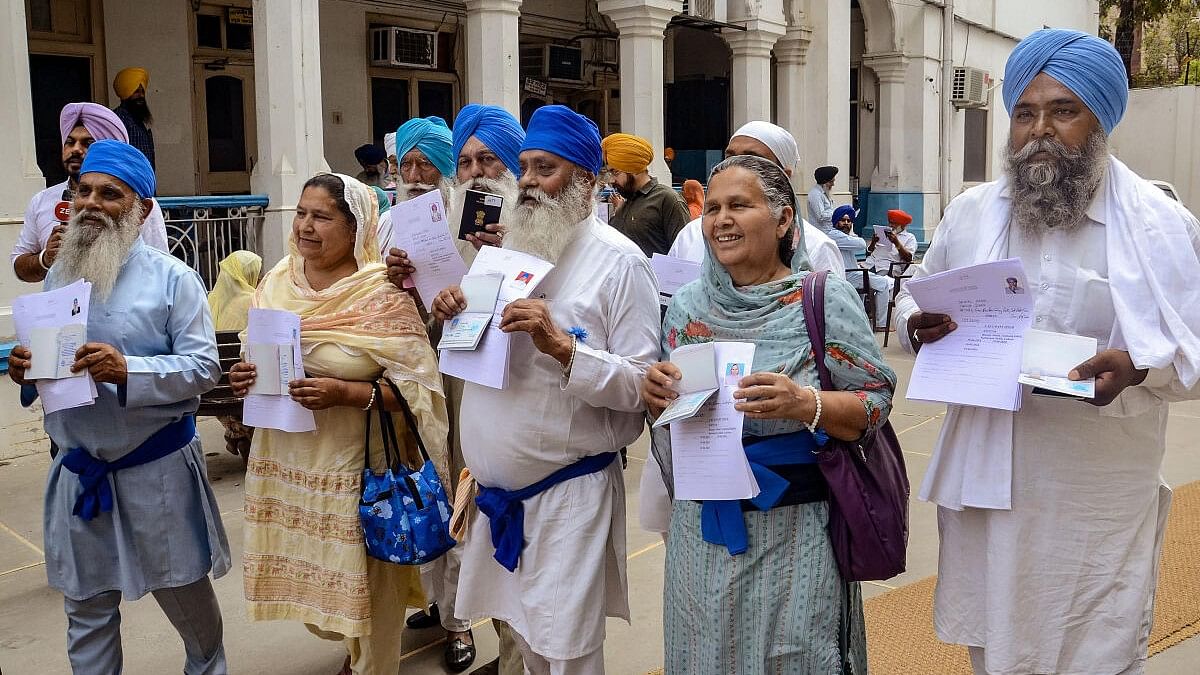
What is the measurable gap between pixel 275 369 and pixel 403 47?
10811 millimetres

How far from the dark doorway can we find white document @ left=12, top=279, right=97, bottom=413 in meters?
8.05

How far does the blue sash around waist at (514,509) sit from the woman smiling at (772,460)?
47cm

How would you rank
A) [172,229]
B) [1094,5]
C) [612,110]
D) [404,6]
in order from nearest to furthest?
[172,229]
[404,6]
[612,110]
[1094,5]

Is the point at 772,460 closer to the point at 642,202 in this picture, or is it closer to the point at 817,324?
the point at 817,324

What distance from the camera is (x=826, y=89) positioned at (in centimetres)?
1555

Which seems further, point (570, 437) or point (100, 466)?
point (100, 466)

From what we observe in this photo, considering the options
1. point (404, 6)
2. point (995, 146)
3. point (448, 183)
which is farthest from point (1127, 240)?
point (995, 146)

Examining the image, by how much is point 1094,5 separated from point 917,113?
9.50m

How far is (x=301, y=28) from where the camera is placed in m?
8.66

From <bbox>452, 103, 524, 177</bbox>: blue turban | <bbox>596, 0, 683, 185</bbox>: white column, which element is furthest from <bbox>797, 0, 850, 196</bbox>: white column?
<bbox>452, 103, 524, 177</bbox>: blue turban

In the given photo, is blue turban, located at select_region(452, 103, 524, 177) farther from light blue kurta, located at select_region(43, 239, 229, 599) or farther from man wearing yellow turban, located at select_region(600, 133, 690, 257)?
man wearing yellow turban, located at select_region(600, 133, 690, 257)

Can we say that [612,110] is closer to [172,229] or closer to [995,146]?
[995,146]

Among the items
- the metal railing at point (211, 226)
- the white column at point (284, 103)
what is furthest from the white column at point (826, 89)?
the metal railing at point (211, 226)

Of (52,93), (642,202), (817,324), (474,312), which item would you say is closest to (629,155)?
(642,202)
